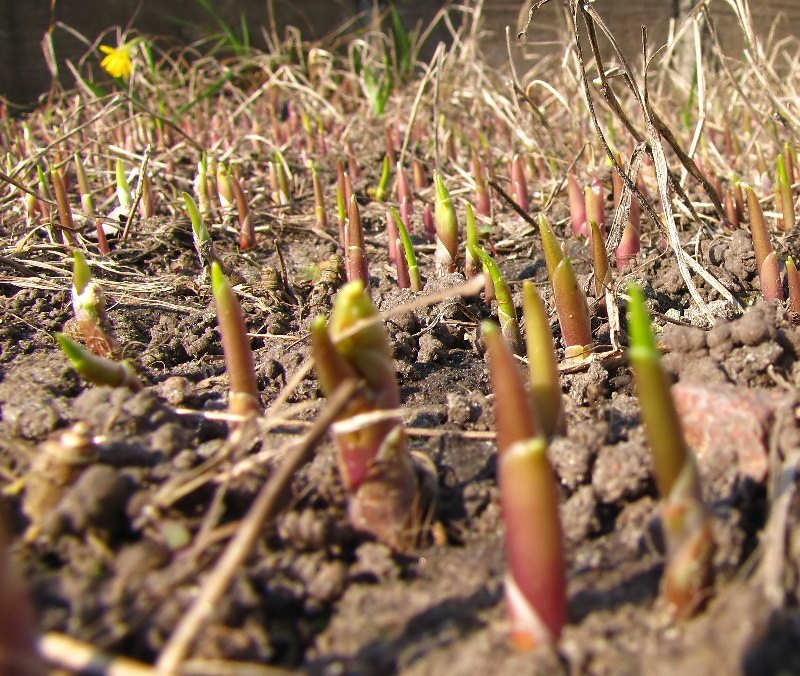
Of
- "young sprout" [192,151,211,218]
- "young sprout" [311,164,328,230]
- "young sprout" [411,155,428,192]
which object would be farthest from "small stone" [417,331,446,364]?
"young sprout" [411,155,428,192]

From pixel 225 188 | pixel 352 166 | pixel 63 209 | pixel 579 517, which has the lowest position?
pixel 579 517

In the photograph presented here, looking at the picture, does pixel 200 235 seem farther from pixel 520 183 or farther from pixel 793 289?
pixel 793 289

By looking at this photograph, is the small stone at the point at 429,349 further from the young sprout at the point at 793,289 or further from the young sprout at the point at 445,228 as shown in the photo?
the young sprout at the point at 793,289

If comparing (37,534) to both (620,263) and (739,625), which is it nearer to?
(739,625)

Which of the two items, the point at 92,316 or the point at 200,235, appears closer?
the point at 92,316

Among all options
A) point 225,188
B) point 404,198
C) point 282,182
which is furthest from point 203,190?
point 404,198

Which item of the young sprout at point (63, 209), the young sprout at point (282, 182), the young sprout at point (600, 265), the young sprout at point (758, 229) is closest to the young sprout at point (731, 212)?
the young sprout at point (758, 229)
